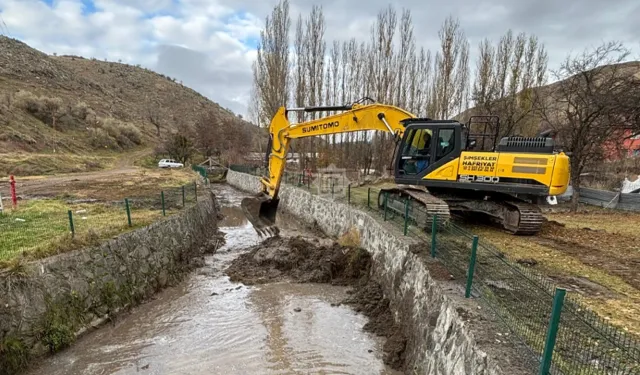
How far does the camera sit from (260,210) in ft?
44.3

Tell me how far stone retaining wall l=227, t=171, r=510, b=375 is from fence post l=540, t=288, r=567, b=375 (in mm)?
307

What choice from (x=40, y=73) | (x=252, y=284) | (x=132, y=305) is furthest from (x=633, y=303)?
(x=40, y=73)

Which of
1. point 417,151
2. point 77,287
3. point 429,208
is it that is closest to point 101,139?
point 77,287

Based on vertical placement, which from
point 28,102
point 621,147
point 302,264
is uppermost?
point 28,102

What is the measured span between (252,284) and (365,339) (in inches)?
155

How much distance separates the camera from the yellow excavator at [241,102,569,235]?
340 inches

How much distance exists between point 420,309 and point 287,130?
340 inches

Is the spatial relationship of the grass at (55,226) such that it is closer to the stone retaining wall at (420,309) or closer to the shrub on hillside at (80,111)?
the stone retaining wall at (420,309)

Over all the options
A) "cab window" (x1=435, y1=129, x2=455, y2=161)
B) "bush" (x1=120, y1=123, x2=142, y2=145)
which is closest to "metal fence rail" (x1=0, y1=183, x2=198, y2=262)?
"cab window" (x1=435, y1=129, x2=455, y2=161)

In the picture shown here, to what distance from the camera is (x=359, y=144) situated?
29.3 metres

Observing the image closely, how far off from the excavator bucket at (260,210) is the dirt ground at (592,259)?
22.9 ft

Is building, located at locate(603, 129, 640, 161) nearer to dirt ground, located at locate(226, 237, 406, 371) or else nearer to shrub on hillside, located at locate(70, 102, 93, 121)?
dirt ground, located at locate(226, 237, 406, 371)

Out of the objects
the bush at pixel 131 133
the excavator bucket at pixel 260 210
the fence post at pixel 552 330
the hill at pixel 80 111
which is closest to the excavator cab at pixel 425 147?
the excavator bucket at pixel 260 210

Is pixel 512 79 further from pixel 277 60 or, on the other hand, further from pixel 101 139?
pixel 101 139
